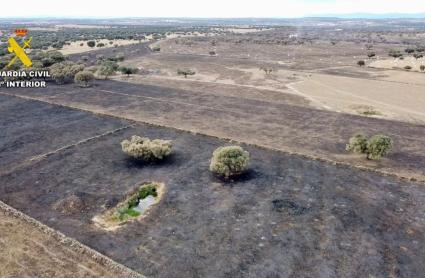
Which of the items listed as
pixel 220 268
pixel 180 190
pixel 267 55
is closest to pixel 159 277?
pixel 220 268

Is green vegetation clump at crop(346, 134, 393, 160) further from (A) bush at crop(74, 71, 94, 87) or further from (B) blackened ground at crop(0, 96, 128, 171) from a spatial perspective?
(A) bush at crop(74, 71, 94, 87)

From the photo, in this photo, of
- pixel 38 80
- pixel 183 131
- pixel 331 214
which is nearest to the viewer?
pixel 331 214

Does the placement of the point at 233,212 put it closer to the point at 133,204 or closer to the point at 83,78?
the point at 133,204

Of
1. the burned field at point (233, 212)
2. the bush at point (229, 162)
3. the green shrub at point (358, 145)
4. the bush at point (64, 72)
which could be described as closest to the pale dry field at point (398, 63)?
the green shrub at point (358, 145)

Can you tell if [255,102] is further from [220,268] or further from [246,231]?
[220,268]

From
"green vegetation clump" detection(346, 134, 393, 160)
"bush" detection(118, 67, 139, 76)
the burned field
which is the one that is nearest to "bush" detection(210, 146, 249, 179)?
the burned field

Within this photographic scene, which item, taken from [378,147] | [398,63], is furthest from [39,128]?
[398,63]
